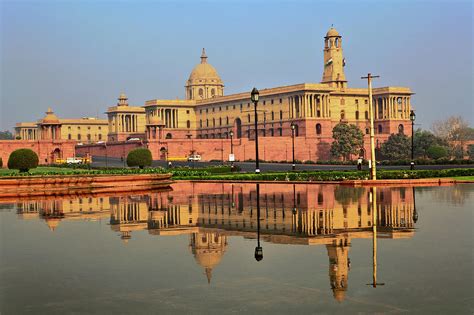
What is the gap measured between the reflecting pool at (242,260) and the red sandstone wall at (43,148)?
67805 millimetres

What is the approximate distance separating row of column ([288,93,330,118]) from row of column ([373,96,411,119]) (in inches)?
643

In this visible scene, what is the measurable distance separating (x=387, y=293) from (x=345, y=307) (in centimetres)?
101

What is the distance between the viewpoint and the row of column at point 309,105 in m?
122

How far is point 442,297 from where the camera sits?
9.92m

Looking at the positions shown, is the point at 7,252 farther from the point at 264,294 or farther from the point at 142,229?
the point at 264,294

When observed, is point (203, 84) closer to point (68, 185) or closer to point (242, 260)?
point (68, 185)

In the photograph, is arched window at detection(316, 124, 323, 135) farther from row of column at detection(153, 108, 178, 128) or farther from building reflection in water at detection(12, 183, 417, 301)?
building reflection in water at detection(12, 183, 417, 301)

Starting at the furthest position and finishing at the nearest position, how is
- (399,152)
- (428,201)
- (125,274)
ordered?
1. (399,152)
2. (428,201)
3. (125,274)

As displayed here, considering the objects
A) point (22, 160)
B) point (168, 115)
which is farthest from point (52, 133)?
point (168, 115)

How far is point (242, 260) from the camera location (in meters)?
13.0

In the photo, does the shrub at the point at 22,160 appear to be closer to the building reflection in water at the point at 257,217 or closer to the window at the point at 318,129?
the building reflection in water at the point at 257,217

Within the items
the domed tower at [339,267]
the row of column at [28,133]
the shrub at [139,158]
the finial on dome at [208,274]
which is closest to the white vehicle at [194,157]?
the shrub at [139,158]

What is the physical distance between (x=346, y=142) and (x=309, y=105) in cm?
1324

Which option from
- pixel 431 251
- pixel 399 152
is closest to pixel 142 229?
pixel 431 251
